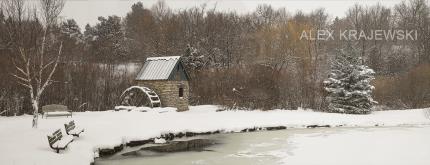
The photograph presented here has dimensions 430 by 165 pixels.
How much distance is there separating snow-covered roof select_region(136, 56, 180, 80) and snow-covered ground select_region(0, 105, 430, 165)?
2.68 meters

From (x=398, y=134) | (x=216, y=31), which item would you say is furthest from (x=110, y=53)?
(x=398, y=134)

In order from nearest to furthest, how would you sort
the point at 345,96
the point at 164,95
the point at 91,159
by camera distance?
the point at 91,159, the point at 164,95, the point at 345,96

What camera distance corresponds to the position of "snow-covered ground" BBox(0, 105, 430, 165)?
453 inches

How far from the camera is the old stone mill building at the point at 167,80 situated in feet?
83.9

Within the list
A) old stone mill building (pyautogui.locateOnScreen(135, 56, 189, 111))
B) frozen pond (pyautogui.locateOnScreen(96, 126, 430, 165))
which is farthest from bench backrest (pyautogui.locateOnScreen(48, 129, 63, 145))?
old stone mill building (pyautogui.locateOnScreen(135, 56, 189, 111))

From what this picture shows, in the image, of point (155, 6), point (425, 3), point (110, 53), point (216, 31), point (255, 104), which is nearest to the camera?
point (255, 104)

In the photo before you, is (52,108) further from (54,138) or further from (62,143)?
(62,143)

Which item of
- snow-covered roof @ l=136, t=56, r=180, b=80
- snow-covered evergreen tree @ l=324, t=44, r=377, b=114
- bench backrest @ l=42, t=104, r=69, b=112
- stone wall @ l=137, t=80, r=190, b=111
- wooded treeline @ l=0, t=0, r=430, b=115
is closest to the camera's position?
bench backrest @ l=42, t=104, r=69, b=112

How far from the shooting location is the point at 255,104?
31.1m

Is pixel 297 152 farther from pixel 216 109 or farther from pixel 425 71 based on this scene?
pixel 425 71

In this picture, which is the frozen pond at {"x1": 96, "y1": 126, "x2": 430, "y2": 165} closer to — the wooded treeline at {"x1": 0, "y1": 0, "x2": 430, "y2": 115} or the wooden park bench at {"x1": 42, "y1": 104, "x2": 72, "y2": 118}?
the wooden park bench at {"x1": 42, "y1": 104, "x2": 72, "y2": 118}

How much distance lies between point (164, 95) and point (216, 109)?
15.4 ft

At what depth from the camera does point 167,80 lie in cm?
2539

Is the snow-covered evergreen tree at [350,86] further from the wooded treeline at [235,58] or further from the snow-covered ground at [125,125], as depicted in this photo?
the wooded treeline at [235,58]
